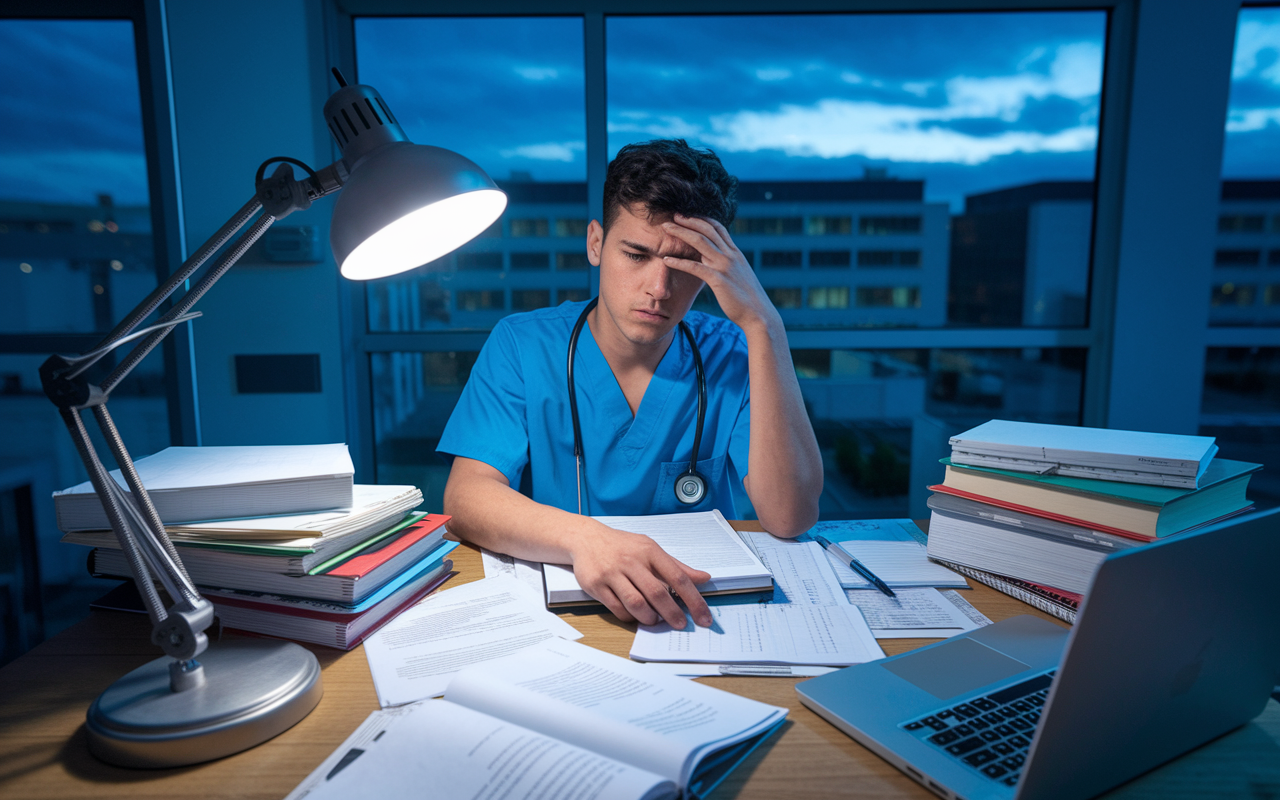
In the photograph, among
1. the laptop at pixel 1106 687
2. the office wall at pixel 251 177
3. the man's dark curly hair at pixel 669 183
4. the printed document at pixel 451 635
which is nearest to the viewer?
the laptop at pixel 1106 687

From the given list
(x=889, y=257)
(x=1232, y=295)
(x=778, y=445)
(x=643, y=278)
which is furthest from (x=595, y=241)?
(x=1232, y=295)

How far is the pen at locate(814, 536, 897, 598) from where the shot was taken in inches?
33.3

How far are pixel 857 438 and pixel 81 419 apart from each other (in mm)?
2095

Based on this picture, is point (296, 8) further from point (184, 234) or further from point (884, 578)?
point (884, 578)

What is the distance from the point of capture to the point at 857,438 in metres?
2.26

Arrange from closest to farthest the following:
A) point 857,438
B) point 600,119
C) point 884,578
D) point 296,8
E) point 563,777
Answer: point 563,777 → point 884,578 → point 296,8 → point 600,119 → point 857,438

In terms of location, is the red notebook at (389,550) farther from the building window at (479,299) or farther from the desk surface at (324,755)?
the building window at (479,299)

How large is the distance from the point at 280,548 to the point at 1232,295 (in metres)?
2.69

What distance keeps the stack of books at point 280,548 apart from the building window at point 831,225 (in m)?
1.73

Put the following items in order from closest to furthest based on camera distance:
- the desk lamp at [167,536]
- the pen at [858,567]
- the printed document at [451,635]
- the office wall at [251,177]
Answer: the desk lamp at [167,536] → the printed document at [451,635] → the pen at [858,567] → the office wall at [251,177]

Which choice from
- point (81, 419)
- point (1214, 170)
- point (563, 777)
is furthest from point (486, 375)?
point (1214, 170)

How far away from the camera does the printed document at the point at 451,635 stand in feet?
2.08

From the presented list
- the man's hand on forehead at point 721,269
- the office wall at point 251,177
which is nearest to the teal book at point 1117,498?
the man's hand on forehead at point 721,269

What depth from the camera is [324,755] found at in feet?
1.76
